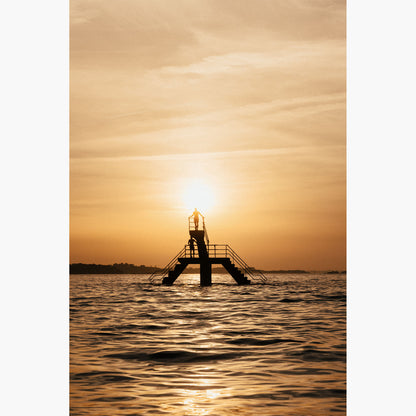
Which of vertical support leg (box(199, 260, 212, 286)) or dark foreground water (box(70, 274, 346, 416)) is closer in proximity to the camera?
dark foreground water (box(70, 274, 346, 416))

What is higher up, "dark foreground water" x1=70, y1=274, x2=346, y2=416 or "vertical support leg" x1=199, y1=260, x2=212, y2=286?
"dark foreground water" x1=70, y1=274, x2=346, y2=416

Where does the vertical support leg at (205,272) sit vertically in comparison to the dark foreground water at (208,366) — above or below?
below

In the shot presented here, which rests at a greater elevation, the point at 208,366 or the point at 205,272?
the point at 208,366

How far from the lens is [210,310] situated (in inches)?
1143

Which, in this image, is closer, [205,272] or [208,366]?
[208,366]

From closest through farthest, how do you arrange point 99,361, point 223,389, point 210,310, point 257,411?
point 257,411 < point 223,389 < point 99,361 < point 210,310

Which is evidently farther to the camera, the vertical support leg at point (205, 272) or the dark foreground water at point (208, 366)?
the vertical support leg at point (205, 272)

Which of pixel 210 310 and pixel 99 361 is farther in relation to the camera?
pixel 210 310
